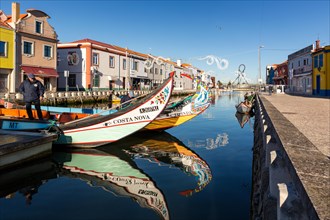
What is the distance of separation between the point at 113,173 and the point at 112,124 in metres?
2.67

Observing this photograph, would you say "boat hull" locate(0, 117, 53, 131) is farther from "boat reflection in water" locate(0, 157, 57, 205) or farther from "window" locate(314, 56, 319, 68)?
"window" locate(314, 56, 319, 68)

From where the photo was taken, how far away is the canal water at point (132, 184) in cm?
538

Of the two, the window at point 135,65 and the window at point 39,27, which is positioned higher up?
the window at point 39,27

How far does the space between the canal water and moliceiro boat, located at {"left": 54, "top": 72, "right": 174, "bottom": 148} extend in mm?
465

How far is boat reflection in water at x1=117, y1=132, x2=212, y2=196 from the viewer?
7.87 meters

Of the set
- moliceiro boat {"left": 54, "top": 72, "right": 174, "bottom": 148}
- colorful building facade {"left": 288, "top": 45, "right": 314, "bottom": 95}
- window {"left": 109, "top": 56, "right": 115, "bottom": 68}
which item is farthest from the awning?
colorful building facade {"left": 288, "top": 45, "right": 314, "bottom": 95}

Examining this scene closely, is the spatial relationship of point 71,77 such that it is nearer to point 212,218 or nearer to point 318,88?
point 318,88

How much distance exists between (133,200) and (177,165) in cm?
314

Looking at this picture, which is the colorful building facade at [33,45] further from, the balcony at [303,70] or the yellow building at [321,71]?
the balcony at [303,70]

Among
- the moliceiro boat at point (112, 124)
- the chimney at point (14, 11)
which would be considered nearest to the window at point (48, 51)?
the chimney at point (14, 11)

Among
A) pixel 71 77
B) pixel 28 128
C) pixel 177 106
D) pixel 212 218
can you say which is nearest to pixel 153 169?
pixel 212 218

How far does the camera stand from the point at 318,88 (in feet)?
113

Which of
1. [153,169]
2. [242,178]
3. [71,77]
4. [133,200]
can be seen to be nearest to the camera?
[133,200]

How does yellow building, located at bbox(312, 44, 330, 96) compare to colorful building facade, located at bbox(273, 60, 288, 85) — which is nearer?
yellow building, located at bbox(312, 44, 330, 96)
